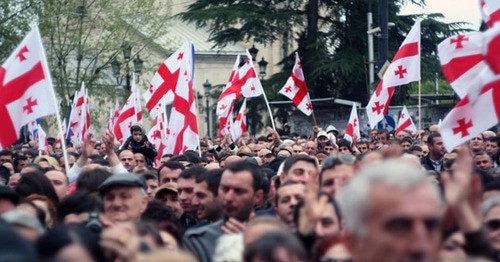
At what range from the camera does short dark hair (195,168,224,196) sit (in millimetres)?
9773

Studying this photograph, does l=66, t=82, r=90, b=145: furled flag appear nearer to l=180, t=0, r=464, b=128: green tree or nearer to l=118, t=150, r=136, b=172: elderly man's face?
l=118, t=150, r=136, b=172: elderly man's face

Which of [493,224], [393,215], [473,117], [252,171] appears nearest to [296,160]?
[252,171]

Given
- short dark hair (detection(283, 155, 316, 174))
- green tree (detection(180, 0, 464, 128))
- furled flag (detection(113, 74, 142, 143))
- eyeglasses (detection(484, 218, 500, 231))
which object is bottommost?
eyeglasses (detection(484, 218, 500, 231))

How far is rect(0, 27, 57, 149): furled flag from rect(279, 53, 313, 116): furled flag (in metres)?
12.4

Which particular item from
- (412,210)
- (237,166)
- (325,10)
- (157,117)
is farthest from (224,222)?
(325,10)

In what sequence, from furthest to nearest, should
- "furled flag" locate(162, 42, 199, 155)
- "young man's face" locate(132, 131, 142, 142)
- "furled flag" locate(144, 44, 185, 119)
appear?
"furled flag" locate(144, 44, 185, 119) < "young man's face" locate(132, 131, 142, 142) < "furled flag" locate(162, 42, 199, 155)

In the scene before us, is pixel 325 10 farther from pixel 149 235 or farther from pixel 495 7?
pixel 149 235

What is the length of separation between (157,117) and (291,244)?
14.3 meters

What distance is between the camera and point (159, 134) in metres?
19.8

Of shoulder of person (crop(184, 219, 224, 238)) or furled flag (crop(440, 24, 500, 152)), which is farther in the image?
furled flag (crop(440, 24, 500, 152))

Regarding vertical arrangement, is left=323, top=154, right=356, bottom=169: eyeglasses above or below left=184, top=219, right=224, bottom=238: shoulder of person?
above

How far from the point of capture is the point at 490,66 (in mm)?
9836

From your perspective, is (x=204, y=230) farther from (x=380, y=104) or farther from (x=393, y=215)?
(x=380, y=104)

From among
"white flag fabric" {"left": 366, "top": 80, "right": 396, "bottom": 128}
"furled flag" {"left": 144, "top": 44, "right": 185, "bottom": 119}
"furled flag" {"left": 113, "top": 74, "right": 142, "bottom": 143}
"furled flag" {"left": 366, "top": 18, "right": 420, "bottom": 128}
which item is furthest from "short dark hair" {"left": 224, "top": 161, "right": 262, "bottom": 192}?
"furled flag" {"left": 113, "top": 74, "right": 142, "bottom": 143}
